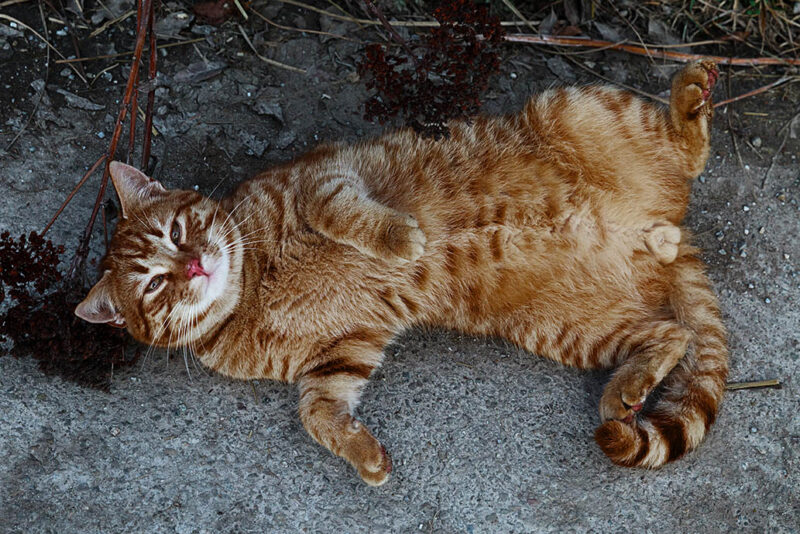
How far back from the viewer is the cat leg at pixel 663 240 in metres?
3.27

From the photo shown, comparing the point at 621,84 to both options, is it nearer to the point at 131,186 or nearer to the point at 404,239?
the point at 404,239

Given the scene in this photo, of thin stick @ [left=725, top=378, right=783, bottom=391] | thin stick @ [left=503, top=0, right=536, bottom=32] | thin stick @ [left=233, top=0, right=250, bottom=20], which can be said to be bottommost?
thin stick @ [left=725, top=378, right=783, bottom=391]

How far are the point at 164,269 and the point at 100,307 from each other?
34 cm

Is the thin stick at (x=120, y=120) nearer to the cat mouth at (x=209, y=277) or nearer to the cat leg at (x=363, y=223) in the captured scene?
the cat mouth at (x=209, y=277)

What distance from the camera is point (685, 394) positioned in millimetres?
3174

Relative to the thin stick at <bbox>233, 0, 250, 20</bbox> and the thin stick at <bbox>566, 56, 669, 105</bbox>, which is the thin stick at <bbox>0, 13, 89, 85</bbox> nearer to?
the thin stick at <bbox>233, 0, 250, 20</bbox>

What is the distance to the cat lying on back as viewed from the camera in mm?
3055

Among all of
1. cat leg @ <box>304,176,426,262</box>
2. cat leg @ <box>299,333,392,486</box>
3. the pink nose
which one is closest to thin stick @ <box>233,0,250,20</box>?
cat leg @ <box>304,176,426,262</box>

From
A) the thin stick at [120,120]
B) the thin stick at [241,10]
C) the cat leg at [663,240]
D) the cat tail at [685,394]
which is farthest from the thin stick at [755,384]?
the thin stick at [241,10]

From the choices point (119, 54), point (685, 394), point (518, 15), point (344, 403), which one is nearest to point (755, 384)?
point (685, 394)

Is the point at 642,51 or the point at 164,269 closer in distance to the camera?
the point at 164,269

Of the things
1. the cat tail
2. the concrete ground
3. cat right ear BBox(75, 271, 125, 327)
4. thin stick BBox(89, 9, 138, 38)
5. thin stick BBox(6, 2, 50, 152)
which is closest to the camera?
cat right ear BBox(75, 271, 125, 327)

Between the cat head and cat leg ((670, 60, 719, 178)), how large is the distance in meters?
2.31

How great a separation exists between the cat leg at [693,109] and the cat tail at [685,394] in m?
0.53
